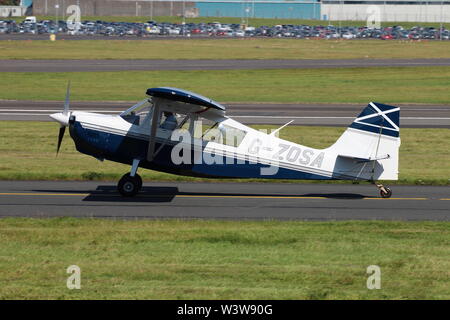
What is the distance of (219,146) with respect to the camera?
18250 mm

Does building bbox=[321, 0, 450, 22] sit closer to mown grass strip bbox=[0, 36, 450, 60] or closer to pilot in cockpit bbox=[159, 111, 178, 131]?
mown grass strip bbox=[0, 36, 450, 60]

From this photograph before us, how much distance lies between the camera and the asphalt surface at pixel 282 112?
3344 cm

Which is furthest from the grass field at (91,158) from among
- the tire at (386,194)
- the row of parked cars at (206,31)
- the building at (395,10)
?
the building at (395,10)

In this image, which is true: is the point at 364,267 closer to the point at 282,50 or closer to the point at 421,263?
the point at 421,263

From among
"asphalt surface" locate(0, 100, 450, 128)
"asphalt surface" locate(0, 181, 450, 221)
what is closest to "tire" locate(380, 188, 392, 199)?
"asphalt surface" locate(0, 181, 450, 221)

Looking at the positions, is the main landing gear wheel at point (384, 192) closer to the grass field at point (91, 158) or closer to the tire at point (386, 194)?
the tire at point (386, 194)

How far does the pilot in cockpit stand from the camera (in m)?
18.2

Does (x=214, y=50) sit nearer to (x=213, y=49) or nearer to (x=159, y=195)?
(x=213, y=49)

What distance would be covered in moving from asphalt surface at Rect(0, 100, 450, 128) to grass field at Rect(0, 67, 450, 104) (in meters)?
2.22

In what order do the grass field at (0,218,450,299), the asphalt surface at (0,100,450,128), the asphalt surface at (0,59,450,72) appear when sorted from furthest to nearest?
the asphalt surface at (0,59,450,72)
the asphalt surface at (0,100,450,128)
the grass field at (0,218,450,299)

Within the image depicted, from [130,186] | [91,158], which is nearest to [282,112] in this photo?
[91,158]

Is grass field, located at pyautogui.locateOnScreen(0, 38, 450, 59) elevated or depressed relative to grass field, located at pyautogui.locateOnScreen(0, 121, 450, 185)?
elevated

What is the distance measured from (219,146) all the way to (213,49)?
61665 mm

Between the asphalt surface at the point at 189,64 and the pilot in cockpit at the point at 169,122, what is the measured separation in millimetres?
37885
